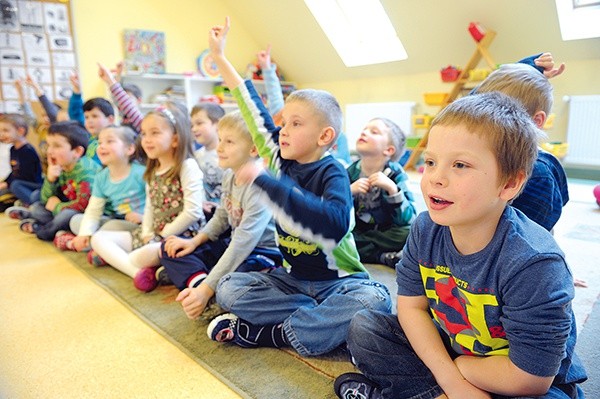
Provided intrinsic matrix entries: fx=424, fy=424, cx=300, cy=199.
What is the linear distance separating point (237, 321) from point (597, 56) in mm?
3287

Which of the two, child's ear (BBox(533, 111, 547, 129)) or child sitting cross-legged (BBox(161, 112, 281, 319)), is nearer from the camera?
child's ear (BBox(533, 111, 547, 129))

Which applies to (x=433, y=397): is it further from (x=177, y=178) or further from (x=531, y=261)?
(x=177, y=178)

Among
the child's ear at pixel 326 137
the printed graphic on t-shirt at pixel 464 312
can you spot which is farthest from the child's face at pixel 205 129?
the printed graphic on t-shirt at pixel 464 312

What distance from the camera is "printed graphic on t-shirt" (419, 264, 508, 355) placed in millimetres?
692

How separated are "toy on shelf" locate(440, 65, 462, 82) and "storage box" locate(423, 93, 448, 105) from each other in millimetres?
133

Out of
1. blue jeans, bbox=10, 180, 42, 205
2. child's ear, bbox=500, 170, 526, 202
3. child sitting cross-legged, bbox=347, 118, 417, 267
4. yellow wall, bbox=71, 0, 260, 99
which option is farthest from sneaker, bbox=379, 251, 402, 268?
yellow wall, bbox=71, 0, 260, 99

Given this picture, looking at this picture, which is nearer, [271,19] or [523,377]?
[523,377]

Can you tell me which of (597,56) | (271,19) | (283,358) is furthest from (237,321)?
(271,19)

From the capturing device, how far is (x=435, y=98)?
12.3ft

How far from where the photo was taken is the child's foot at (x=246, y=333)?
106cm

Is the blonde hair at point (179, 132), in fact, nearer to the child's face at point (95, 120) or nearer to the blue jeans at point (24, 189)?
the child's face at point (95, 120)

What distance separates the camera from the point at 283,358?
3.36 feet

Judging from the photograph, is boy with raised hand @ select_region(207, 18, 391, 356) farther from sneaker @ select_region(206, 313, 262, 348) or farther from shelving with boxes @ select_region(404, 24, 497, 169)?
shelving with boxes @ select_region(404, 24, 497, 169)

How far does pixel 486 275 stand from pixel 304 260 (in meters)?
0.53
